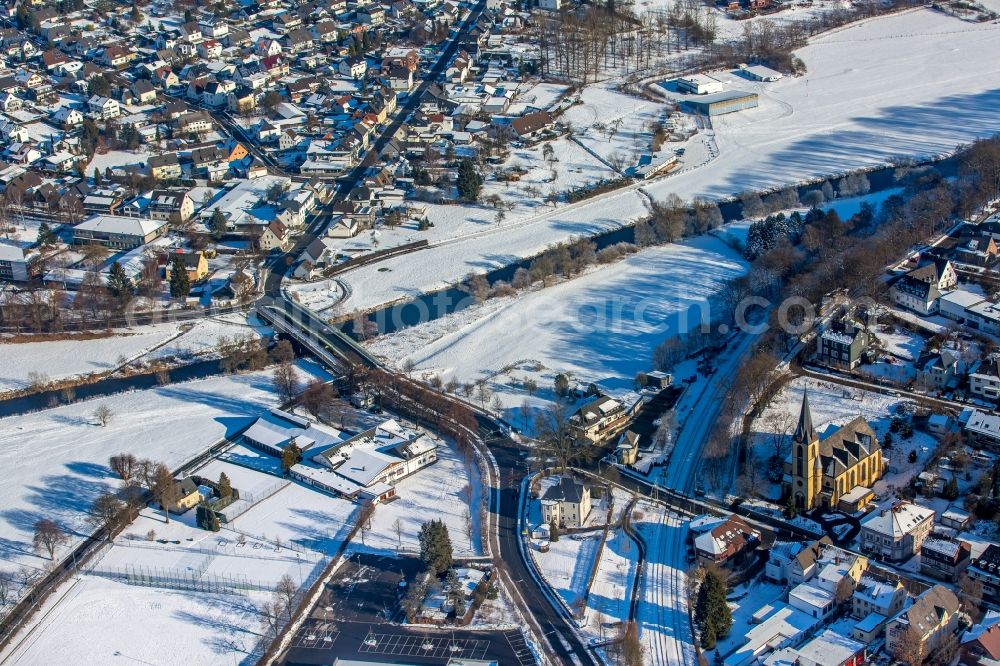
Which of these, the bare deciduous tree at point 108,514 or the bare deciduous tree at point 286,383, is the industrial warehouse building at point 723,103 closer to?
the bare deciduous tree at point 286,383

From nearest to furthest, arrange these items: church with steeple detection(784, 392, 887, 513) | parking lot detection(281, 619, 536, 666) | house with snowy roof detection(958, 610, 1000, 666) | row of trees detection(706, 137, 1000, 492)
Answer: house with snowy roof detection(958, 610, 1000, 666), parking lot detection(281, 619, 536, 666), church with steeple detection(784, 392, 887, 513), row of trees detection(706, 137, 1000, 492)

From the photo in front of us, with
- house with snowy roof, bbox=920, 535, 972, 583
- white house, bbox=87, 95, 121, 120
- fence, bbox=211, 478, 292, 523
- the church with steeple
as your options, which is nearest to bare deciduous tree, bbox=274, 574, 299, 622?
fence, bbox=211, 478, 292, 523

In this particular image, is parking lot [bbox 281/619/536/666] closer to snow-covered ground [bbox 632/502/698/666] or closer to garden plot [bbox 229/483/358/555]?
snow-covered ground [bbox 632/502/698/666]

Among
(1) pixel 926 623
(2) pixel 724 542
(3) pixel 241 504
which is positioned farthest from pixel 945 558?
(3) pixel 241 504

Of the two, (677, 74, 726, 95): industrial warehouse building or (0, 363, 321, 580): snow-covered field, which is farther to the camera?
(677, 74, 726, 95): industrial warehouse building

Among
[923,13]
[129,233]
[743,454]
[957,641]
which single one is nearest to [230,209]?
[129,233]

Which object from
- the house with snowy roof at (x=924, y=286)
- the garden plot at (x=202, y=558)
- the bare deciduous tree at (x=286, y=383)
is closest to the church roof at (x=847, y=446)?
the house with snowy roof at (x=924, y=286)

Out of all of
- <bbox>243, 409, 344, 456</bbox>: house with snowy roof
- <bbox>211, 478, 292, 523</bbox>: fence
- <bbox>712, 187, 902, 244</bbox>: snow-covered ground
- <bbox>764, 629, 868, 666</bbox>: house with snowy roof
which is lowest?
<bbox>764, 629, 868, 666</bbox>: house with snowy roof

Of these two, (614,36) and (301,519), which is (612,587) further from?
(614,36)
